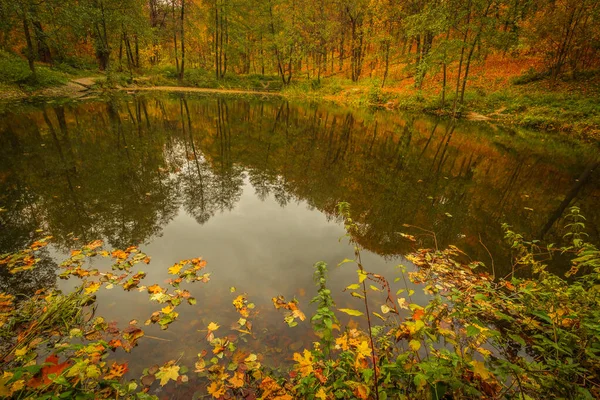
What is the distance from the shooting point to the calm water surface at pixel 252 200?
143 inches

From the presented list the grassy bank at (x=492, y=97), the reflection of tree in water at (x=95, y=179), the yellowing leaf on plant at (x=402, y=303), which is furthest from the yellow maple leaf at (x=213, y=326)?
the grassy bank at (x=492, y=97)

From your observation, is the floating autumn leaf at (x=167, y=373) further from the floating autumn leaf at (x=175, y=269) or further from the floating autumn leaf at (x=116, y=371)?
the floating autumn leaf at (x=175, y=269)

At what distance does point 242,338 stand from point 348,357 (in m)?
1.26

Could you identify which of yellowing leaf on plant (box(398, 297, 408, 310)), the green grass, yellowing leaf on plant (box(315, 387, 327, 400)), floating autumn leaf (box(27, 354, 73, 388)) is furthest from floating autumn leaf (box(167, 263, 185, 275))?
the green grass

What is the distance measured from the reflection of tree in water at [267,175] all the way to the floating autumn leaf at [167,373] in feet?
8.97

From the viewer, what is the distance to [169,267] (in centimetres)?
402

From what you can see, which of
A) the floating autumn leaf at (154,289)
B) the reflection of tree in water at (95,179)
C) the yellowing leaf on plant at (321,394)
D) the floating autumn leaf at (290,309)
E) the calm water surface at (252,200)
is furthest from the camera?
the reflection of tree in water at (95,179)

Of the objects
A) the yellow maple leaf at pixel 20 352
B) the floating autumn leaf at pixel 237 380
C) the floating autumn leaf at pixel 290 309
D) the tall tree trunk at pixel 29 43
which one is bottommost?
the floating autumn leaf at pixel 290 309

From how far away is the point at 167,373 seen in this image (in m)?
2.50

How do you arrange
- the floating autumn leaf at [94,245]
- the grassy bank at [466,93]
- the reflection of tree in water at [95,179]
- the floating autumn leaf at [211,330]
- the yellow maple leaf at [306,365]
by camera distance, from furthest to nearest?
the grassy bank at [466,93]
the reflection of tree in water at [95,179]
the floating autumn leaf at [94,245]
the floating autumn leaf at [211,330]
the yellow maple leaf at [306,365]

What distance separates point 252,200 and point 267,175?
1.82 metres

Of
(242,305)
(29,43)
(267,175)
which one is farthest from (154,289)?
(29,43)

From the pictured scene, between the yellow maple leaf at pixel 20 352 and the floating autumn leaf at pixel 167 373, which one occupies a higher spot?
the yellow maple leaf at pixel 20 352

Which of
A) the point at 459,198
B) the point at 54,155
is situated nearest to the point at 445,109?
the point at 459,198
